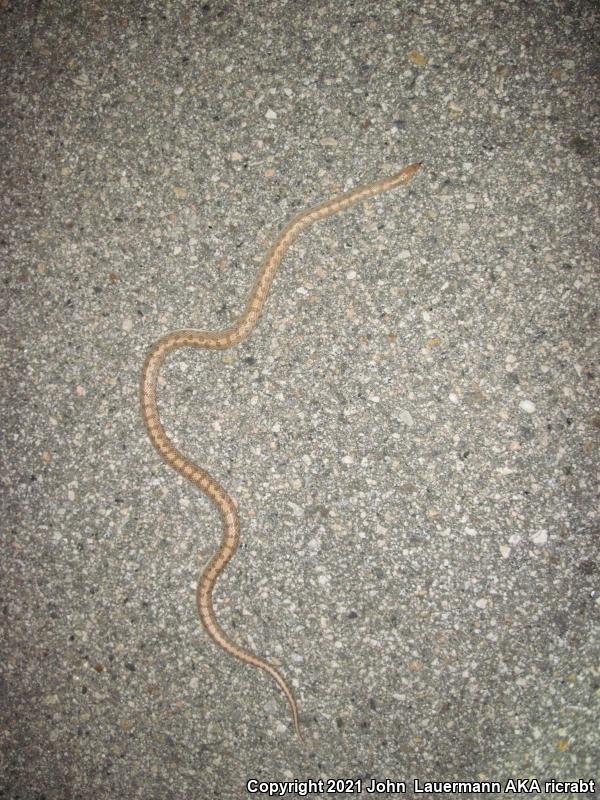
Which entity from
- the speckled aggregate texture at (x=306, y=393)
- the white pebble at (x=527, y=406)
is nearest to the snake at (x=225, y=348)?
the speckled aggregate texture at (x=306, y=393)

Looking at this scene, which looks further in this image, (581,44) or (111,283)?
(111,283)

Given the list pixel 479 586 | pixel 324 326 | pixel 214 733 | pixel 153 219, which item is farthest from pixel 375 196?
pixel 214 733

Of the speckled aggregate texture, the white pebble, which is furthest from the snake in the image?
the white pebble

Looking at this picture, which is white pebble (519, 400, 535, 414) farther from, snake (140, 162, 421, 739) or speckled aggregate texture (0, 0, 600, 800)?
snake (140, 162, 421, 739)

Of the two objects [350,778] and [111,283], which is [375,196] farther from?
[350,778]

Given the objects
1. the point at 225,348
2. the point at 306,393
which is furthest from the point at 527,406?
the point at 225,348

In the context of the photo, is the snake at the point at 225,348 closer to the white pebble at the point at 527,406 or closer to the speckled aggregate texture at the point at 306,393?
the speckled aggregate texture at the point at 306,393
